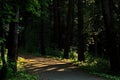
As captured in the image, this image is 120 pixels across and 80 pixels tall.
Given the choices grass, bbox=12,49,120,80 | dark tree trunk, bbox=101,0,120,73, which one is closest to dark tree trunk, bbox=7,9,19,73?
grass, bbox=12,49,120,80

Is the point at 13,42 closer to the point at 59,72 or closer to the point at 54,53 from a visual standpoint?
the point at 59,72

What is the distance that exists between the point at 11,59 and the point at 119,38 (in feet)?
32.3

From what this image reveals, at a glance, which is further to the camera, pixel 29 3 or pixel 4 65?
pixel 4 65

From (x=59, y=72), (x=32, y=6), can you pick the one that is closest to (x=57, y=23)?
(x=59, y=72)

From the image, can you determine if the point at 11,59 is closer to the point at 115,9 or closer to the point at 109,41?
the point at 109,41

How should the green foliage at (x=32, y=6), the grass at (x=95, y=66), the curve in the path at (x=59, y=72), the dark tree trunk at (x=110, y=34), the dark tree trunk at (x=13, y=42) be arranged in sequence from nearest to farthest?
the green foliage at (x=32, y=6), the dark tree trunk at (x=13, y=42), the curve in the path at (x=59, y=72), the grass at (x=95, y=66), the dark tree trunk at (x=110, y=34)

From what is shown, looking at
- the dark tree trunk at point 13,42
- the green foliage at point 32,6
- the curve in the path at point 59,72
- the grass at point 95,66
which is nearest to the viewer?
the green foliage at point 32,6

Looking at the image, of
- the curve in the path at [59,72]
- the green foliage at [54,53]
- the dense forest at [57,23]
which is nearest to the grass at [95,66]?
the green foliage at [54,53]

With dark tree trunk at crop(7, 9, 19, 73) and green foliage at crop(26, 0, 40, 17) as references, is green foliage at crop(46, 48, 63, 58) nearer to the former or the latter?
dark tree trunk at crop(7, 9, 19, 73)

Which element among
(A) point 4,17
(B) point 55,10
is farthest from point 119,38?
(B) point 55,10

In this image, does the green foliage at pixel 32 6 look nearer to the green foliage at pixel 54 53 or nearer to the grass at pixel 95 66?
the grass at pixel 95 66

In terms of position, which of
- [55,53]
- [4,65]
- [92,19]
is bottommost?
[55,53]

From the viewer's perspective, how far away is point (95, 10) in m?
28.7

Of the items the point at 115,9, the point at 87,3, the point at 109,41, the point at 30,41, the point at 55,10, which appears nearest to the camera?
the point at 109,41
